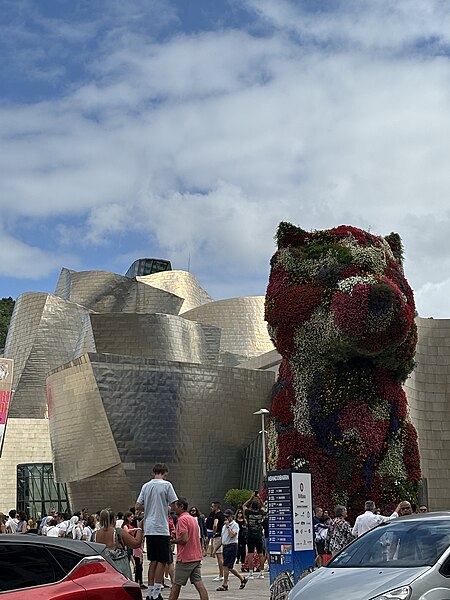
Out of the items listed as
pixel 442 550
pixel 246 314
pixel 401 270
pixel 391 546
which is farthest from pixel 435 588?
pixel 246 314

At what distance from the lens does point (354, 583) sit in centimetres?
735

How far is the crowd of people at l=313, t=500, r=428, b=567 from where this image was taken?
1393 centimetres

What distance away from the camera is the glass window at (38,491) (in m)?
47.2

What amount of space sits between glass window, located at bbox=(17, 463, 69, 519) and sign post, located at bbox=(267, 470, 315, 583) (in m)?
36.0

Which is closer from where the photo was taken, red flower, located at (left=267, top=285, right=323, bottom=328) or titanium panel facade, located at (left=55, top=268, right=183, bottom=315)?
red flower, located at (left=267, top=285, right=323, bottom=328)

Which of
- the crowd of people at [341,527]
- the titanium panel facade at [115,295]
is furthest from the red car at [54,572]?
the titanium panel facade at [115,295]

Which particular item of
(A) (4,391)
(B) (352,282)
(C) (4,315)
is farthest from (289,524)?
(C) (4,315)

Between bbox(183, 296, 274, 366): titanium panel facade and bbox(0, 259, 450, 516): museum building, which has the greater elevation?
bbox(183, 296, 274, 366): titanium panel facade

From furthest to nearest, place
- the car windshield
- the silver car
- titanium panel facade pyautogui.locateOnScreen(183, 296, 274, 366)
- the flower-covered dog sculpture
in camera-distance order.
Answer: titanium panel facade pyautogui.locateOnScreen(183, 296, 274, 366)
the flower-covered dog sculpture
the car windshield
the silver car

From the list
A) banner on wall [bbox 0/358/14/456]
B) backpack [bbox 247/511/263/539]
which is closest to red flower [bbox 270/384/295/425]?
backpack [bbox 247/511/263/539]

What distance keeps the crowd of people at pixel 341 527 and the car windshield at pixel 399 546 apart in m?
3.57

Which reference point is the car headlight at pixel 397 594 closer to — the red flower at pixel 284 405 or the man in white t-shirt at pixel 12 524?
the man in white t-shirt at pixel 12 524

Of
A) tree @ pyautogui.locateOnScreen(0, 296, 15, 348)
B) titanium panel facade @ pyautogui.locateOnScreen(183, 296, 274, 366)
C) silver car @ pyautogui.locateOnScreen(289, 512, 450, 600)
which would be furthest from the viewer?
tree @ pyautogui.locateOnScreen(0, 296, 15, 348)

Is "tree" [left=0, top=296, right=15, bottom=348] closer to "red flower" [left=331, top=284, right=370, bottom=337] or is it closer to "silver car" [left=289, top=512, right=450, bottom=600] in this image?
"red flower" [left=331, top=284, right=370, bottom=337]
